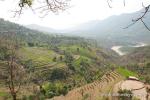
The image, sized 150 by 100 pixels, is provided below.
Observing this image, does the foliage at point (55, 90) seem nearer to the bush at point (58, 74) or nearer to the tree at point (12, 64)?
the bush at point (58, 74)

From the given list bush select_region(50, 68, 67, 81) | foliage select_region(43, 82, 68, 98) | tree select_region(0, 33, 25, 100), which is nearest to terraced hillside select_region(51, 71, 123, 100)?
foliage select_region(43, 82, 68, 98)

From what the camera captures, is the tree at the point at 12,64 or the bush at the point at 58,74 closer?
the tree at the point at 12,64

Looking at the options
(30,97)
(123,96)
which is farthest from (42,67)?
(123,96)

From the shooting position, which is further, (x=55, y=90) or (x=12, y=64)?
(x=55, y=90)

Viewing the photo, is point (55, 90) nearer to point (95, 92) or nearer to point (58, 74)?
point (95, 92)

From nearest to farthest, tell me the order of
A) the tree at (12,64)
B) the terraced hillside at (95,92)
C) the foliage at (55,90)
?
the tree at (12,64)
the terraced hillside at (95,92)
the foliage at (55,90)

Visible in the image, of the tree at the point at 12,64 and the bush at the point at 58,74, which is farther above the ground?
the tree at the point at 12,64

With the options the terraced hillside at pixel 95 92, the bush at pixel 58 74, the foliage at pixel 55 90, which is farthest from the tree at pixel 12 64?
the bush at pixel 58 74

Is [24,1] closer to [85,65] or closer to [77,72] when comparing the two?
[77,72]

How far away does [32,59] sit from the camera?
62906 mm

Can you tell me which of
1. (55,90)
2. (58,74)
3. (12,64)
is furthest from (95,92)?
(58,74)

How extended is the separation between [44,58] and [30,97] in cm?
3394

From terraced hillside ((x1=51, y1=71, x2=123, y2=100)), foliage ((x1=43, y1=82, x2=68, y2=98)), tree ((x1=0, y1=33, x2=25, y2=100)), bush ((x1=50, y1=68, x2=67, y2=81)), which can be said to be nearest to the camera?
tree ((x1=0, y1=33, x2=25, y2=100))

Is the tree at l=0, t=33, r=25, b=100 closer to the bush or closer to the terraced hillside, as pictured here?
the terraced hillside
